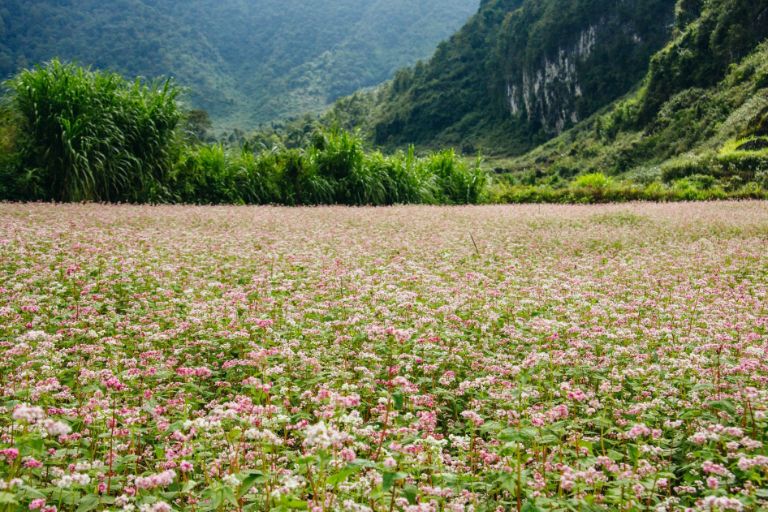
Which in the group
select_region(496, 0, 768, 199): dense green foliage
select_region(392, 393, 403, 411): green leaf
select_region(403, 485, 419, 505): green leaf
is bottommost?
select_region(403, 485, 419, 505): green leaf

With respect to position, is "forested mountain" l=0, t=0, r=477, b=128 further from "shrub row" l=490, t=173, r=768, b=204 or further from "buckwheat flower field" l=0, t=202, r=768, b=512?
"buckwheat flower field" l=0, t=202, r=768, b=512

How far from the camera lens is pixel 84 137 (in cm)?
1385

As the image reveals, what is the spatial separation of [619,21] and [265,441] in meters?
170

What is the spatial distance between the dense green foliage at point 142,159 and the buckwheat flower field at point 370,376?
17.7 ft

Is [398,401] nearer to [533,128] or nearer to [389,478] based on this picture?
[389,478]

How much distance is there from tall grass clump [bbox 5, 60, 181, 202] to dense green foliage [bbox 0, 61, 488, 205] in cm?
3

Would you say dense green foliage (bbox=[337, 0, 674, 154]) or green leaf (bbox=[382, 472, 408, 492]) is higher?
dense green foliage (bbox=[337, 0, 674, 154])

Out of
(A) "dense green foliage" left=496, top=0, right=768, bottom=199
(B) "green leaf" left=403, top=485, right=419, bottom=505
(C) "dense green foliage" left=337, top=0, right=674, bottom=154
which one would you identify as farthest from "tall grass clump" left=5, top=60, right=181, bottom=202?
(C) "dense green foliage" left=337, top=0, right=674, bottom=154

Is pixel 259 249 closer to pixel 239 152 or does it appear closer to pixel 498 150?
pixel 239 152

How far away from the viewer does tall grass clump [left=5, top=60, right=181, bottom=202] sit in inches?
547

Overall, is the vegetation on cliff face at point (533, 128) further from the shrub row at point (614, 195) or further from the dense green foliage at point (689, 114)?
the dense green foliage at point (689, 114)

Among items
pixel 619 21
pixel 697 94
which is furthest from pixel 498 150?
pixel 697 94

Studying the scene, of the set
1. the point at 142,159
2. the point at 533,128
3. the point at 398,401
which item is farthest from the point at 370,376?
the point at 533,128

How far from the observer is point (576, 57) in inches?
5935
